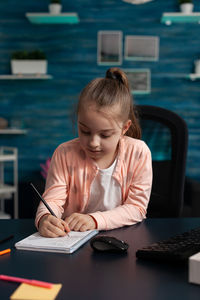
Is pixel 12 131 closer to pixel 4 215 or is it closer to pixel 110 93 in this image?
pixel 4 215

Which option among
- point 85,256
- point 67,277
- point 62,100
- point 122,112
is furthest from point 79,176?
point 62,100

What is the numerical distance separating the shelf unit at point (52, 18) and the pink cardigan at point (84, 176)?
2.29 metres

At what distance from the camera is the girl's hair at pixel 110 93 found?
120cm

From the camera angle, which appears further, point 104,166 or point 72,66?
point 72,66

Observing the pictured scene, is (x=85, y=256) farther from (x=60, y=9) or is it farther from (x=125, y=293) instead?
(x=60, y=9)

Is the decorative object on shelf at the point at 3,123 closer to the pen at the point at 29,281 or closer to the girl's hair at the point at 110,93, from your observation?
the girl's hair at the point at 110,93

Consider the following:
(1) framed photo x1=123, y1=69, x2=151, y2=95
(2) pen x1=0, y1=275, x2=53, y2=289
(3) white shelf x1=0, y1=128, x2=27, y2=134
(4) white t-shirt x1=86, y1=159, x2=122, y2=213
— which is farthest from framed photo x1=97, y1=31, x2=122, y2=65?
(2) pen x1=0, y1=275, x2=53, y2=289

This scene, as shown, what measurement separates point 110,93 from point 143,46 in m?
2.45

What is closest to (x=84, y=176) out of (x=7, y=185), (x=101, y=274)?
(x=101, y=274)

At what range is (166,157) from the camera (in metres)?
1.62

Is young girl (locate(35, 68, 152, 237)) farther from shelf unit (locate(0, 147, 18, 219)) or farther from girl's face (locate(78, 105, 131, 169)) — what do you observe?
shelf unit (locate(0, 147, 18, 219))

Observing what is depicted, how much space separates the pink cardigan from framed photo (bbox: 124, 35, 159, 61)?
2.37 m

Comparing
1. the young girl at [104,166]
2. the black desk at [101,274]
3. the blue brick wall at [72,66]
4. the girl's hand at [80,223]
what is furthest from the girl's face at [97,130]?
the blue brick wall at [72,66]

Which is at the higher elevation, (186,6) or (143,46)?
(186,6)
